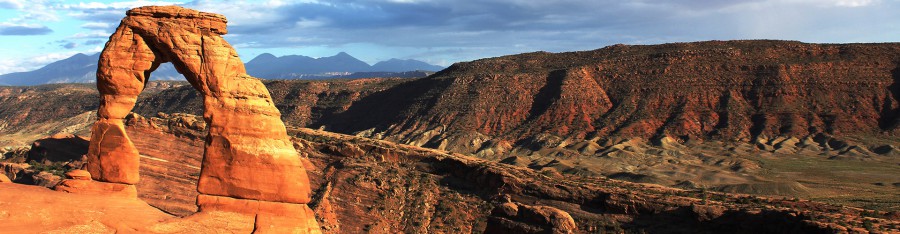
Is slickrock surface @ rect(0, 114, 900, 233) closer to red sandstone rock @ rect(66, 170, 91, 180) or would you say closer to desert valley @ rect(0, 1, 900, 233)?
desert valley @ rect(0, 1, 900, 233)

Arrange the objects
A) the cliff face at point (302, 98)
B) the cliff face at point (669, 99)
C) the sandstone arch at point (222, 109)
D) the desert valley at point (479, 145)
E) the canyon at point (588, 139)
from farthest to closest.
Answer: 1. the cliff face at point (302, 98)
2. the cliff face at point (669, 99)
3. the canyon at point (588, 139)
4. the desert valley at point (479, 145)
5. the sandstone arch at point (222, 109)

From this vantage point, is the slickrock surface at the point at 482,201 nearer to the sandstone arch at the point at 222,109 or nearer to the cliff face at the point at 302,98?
the sandstone arch at the point at 222,109

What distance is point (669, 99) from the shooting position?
4365 inches

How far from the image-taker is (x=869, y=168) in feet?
285

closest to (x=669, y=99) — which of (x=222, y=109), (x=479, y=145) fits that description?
(x=479, y=145)

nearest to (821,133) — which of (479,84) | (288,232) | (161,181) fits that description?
(479,84)

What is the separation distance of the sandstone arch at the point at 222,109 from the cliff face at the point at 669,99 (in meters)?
81.1

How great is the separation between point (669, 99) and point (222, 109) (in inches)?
3747

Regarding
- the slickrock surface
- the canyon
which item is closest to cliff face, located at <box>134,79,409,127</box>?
the canyon

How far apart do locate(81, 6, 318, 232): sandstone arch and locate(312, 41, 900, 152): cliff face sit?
266 feet

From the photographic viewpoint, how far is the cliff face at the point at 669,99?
106 meters

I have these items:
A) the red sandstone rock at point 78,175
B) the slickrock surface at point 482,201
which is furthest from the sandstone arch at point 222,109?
the slickrock surface at point 482,201

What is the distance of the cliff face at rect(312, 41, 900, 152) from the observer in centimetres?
10612

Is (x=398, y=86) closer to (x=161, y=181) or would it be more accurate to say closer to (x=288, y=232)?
(x=161, y=181)
